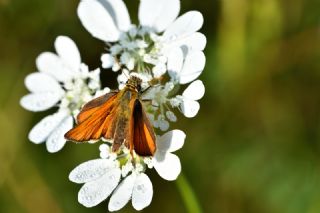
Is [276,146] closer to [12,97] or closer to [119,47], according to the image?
[119,47]

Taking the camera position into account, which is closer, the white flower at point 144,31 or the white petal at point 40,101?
the white flower at point 144,31

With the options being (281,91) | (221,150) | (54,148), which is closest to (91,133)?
(54,148)

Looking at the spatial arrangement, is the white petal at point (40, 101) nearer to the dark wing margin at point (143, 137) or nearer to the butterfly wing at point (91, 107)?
the butterfly wing at point (91, 107)

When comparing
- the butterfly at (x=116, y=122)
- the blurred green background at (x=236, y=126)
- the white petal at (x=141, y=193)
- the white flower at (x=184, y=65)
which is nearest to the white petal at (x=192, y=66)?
the white flower at (x=184, y=65)

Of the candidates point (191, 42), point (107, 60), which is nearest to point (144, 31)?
point (107, 60)

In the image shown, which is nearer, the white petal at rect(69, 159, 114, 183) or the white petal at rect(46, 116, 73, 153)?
the white petal at rect(69, 159, 114, 183)

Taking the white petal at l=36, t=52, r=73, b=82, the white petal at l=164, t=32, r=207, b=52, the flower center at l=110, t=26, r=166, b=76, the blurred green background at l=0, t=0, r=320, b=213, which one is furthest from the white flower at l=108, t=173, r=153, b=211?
the blurred green background at l=0, t=0, r=320, b=213

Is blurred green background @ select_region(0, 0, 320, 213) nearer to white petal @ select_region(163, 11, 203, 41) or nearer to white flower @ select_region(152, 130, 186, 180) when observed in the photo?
white petal @ select_region(163, 11, 203, 41)
